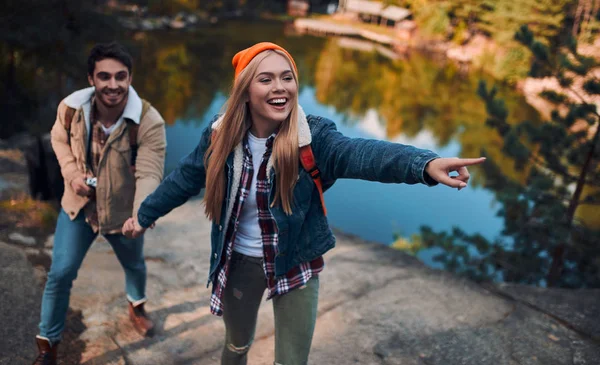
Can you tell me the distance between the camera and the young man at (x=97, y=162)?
233 centimetres

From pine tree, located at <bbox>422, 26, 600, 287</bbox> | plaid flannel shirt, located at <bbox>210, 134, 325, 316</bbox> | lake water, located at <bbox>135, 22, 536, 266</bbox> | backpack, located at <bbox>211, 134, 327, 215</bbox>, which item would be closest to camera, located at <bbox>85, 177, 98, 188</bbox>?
plaid flannel shirt, located at <bbox>210, 134, 325, 316</bbox>

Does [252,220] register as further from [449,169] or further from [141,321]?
[141,321]

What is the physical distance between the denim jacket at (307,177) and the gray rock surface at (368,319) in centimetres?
113

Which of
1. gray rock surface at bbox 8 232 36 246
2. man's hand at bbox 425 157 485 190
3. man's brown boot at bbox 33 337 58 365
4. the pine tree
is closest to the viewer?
man's hand at bbox 425 157 485 190

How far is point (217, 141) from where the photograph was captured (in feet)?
5.82

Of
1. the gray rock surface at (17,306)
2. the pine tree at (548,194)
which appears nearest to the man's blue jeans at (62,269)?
the gray rock surface at (17,306)

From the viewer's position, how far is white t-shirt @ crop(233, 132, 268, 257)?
1805 millimetres

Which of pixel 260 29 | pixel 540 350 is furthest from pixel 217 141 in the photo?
pixel 260 29

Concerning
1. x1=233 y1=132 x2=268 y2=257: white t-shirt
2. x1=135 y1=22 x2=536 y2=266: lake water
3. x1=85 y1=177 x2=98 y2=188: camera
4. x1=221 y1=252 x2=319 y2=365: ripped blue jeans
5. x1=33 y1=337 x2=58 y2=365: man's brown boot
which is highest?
x1=233 y1=132 x2=268 y2=257: white t-shirt

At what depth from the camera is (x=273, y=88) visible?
5.57ft

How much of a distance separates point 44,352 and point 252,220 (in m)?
1.34

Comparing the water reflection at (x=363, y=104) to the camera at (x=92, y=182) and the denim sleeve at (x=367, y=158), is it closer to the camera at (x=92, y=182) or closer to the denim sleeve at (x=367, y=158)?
the camera at (x=92, y=182)

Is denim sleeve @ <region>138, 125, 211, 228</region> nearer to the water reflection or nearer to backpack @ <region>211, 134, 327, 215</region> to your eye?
backpack @ <region>211, 134, 327, 215</region>

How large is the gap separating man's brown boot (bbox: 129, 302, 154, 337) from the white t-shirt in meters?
1.27
